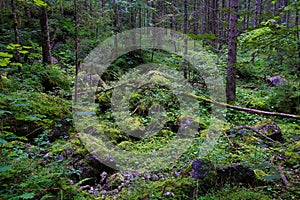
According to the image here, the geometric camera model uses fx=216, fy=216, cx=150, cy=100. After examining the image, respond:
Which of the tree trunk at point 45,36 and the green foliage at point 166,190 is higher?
the tree trunk at point 45,36

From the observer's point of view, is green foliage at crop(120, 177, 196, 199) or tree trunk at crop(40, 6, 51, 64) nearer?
green foliage at crop(120, 177, 196, 199)

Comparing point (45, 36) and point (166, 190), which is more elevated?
point (45, 36)

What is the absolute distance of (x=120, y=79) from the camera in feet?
31.3

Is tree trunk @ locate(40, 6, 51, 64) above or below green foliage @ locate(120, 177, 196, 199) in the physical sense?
above

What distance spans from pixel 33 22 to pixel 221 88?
11882 mm

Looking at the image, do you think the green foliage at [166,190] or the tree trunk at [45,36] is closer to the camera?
the green foliage at [166,190]

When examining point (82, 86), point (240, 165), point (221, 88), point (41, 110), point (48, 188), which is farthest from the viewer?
point (221, 88)

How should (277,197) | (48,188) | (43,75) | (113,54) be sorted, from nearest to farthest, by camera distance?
(48,188), (277,197), (43,75), (113,54)

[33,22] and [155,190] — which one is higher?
[33,22]

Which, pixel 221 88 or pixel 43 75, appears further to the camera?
pixel 221 88

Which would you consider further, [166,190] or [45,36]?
[45,36]

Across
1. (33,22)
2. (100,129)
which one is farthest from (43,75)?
(33,22)

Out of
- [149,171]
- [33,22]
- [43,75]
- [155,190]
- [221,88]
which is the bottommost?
[149,171]

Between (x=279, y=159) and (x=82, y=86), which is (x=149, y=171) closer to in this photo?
(x=279, y=159)
